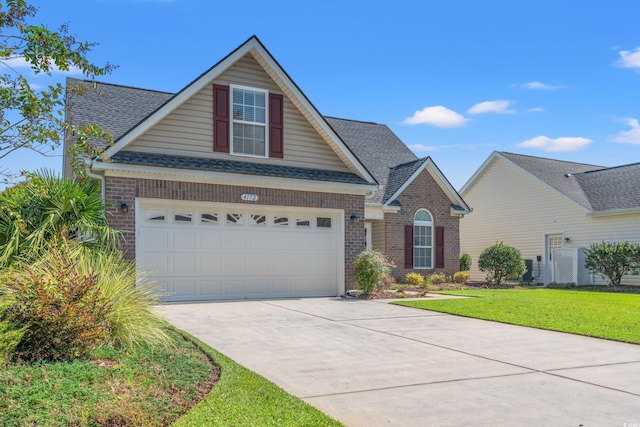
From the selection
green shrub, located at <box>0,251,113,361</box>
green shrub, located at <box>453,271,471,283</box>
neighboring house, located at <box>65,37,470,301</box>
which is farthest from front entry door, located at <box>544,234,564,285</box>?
green shrub, located at <box>0,251,113,361</box>

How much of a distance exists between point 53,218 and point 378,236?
1271cm

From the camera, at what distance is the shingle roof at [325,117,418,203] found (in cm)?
2272

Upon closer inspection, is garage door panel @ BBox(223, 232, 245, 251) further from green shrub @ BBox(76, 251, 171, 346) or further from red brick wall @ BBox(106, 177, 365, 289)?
green shrub @ BBox(76, 251, 171, 346)

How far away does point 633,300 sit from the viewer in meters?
16.0

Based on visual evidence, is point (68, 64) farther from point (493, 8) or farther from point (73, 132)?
point (493, 8)

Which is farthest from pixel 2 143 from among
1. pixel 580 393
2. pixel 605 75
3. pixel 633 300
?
pixel 605 75

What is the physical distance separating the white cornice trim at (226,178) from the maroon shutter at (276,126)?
1.00 metres

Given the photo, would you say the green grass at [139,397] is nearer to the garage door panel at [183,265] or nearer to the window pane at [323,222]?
the garage door panel at [183,265]

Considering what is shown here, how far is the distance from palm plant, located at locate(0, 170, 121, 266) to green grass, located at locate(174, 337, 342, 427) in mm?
6002

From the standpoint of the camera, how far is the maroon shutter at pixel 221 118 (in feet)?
47.7

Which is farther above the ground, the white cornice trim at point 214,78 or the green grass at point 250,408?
the white cornice trim at point 214,78

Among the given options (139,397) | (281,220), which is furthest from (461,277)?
(139,397)

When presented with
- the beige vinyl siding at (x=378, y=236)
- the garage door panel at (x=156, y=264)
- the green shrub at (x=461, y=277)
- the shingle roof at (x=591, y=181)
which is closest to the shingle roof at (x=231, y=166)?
the garage door panel at (x=156, y=264)

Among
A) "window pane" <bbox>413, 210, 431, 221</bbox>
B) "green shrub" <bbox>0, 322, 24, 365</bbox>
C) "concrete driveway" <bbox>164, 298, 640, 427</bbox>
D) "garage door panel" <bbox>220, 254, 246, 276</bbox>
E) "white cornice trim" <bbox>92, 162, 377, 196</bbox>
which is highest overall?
"white cornice trim" <bbox>92, 162, 377, 196</bbox>
